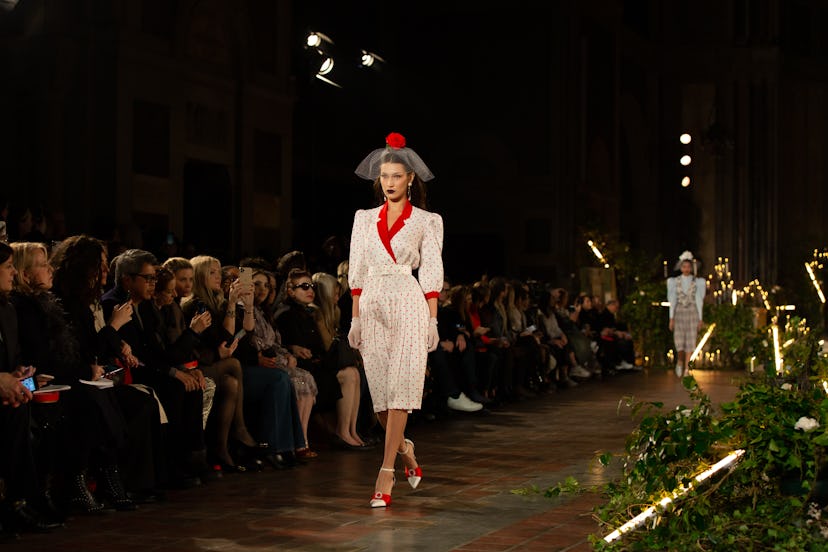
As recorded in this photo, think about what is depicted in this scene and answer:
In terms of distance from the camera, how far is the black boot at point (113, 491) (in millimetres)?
6734

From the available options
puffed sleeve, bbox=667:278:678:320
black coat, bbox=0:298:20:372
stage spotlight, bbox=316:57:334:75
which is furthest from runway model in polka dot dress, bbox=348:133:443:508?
puffed sleeve, bbox=667:278:678:320

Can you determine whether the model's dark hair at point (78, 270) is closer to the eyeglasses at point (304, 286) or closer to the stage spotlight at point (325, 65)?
the eyeglasses at point (304, 286)

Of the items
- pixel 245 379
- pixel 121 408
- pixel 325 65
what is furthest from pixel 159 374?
pixel 325 65

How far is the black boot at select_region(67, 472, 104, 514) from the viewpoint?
→ 6.58 meters

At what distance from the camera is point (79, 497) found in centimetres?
659

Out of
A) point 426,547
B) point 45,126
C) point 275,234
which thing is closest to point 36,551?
point 426,547

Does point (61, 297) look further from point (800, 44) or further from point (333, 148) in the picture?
point (800, 44)

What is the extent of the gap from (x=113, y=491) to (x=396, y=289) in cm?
170

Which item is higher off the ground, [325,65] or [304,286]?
[325,65]

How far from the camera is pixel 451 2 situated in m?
25.1

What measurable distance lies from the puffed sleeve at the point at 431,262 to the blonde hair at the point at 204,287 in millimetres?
1906

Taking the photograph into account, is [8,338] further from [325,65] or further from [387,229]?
[325,65]

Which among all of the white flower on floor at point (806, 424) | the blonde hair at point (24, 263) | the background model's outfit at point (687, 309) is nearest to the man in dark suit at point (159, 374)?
the blonde hair at point (24, 263)

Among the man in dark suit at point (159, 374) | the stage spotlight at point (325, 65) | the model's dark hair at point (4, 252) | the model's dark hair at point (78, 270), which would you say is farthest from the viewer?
the stage spotlight at point (325, 65)
